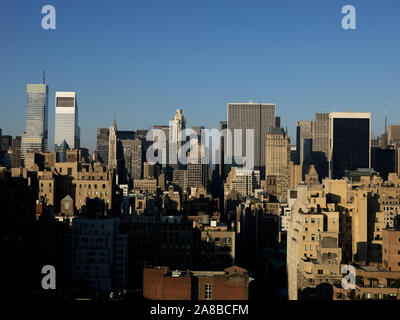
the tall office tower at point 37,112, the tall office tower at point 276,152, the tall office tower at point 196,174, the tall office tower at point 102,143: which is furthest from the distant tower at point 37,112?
the tall office tower at point 276,152

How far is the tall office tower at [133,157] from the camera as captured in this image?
170m

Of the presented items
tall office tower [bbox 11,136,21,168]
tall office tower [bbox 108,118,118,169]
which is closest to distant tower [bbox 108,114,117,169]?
tall office tower [bbox 108,118,118,169]

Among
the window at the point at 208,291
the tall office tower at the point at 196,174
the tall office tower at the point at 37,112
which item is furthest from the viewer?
the tall office tower at the point at 37,112

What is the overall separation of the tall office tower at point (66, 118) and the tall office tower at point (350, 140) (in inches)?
3013

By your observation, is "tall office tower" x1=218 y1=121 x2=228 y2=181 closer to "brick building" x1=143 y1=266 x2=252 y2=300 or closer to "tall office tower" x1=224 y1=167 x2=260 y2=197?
"tall office tower" x1=224 y1=167 x2=260 y2=197

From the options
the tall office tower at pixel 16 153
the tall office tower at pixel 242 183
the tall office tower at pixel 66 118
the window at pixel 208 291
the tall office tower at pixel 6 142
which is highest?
the tall office tower at pixel 66 118

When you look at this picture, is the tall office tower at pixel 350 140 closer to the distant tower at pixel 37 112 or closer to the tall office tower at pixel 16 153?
the distant tower at pixel 37 112

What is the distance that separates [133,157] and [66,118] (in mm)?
23751

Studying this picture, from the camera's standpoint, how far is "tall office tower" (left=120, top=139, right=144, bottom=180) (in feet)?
559

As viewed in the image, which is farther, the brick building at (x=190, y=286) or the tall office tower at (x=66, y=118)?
the tall office tower at (x=66, y=118)

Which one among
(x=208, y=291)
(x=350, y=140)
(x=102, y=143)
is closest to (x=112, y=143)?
(x=102, y=143)

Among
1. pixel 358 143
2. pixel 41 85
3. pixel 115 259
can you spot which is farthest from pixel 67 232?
pixel 358 143
